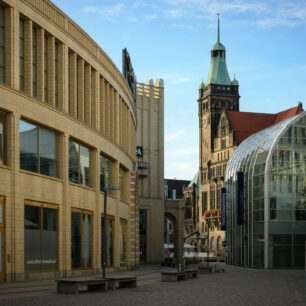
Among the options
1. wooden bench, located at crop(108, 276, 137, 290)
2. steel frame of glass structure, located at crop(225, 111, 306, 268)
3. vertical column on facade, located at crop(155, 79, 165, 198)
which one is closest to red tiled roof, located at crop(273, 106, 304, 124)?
vertical column on facade, located at crop(155, 79, 165, 198)

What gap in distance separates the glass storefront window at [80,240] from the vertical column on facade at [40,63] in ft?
23.5

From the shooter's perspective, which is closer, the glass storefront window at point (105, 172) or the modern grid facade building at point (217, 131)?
the glass storefront window at point (105, 172)

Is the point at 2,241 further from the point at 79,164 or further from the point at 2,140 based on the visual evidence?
the point at 79,164

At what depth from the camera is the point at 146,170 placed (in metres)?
80.9

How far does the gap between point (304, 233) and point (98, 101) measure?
29000mm

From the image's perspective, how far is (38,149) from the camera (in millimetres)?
32375

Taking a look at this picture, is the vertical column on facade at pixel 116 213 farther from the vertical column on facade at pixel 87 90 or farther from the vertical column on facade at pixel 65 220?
the vertical column on facade at pixel 65 220

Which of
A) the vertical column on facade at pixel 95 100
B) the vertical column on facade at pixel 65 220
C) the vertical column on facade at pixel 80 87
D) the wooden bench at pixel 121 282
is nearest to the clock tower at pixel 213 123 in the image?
the vertical column on facade at pixel 95 100

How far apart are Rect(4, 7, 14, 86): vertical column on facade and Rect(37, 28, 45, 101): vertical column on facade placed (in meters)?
2.97

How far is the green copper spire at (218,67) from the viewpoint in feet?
518

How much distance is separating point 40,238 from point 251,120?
10945cm

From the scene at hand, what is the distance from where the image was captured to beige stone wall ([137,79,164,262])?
7962cm

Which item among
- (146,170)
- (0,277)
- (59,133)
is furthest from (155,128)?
(0,277)

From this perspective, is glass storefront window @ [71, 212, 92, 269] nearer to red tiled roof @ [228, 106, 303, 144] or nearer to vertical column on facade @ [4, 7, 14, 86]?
vertical column on facade @ [4, 7, 14, 86]
